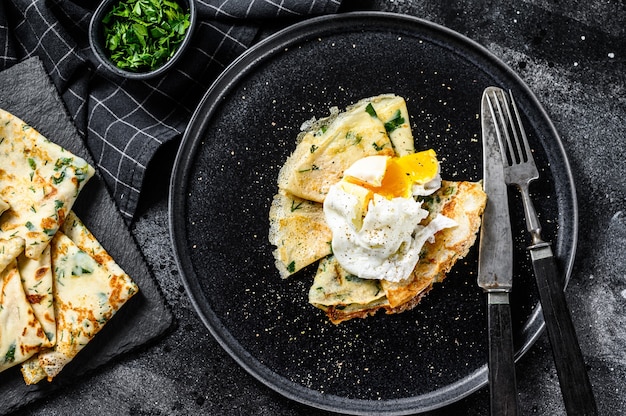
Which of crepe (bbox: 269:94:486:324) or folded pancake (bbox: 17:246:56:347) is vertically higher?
crepe (bbox: 269:94:486:324)

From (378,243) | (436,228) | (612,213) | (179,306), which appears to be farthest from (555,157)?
(179,306)

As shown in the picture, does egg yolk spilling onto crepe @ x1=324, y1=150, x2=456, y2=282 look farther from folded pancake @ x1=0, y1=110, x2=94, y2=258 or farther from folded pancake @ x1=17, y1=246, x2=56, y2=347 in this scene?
folded pancake @ x1=17, y1=246, x2=56, y2=347

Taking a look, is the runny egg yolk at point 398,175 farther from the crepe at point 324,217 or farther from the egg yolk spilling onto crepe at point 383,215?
Answer: the crepe at point 324,217

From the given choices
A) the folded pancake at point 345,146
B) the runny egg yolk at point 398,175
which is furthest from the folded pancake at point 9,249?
the runny egg yolk at point 398,175

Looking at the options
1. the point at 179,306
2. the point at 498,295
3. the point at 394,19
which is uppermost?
the point at 394,19

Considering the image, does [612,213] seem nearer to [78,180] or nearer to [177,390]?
[177,390]

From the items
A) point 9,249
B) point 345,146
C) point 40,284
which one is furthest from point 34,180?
point 345,146

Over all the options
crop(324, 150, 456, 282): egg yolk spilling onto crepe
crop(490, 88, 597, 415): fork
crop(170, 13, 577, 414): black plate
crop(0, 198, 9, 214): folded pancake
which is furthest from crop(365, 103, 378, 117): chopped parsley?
crop(0, 198, 9, 214): folded pancake
